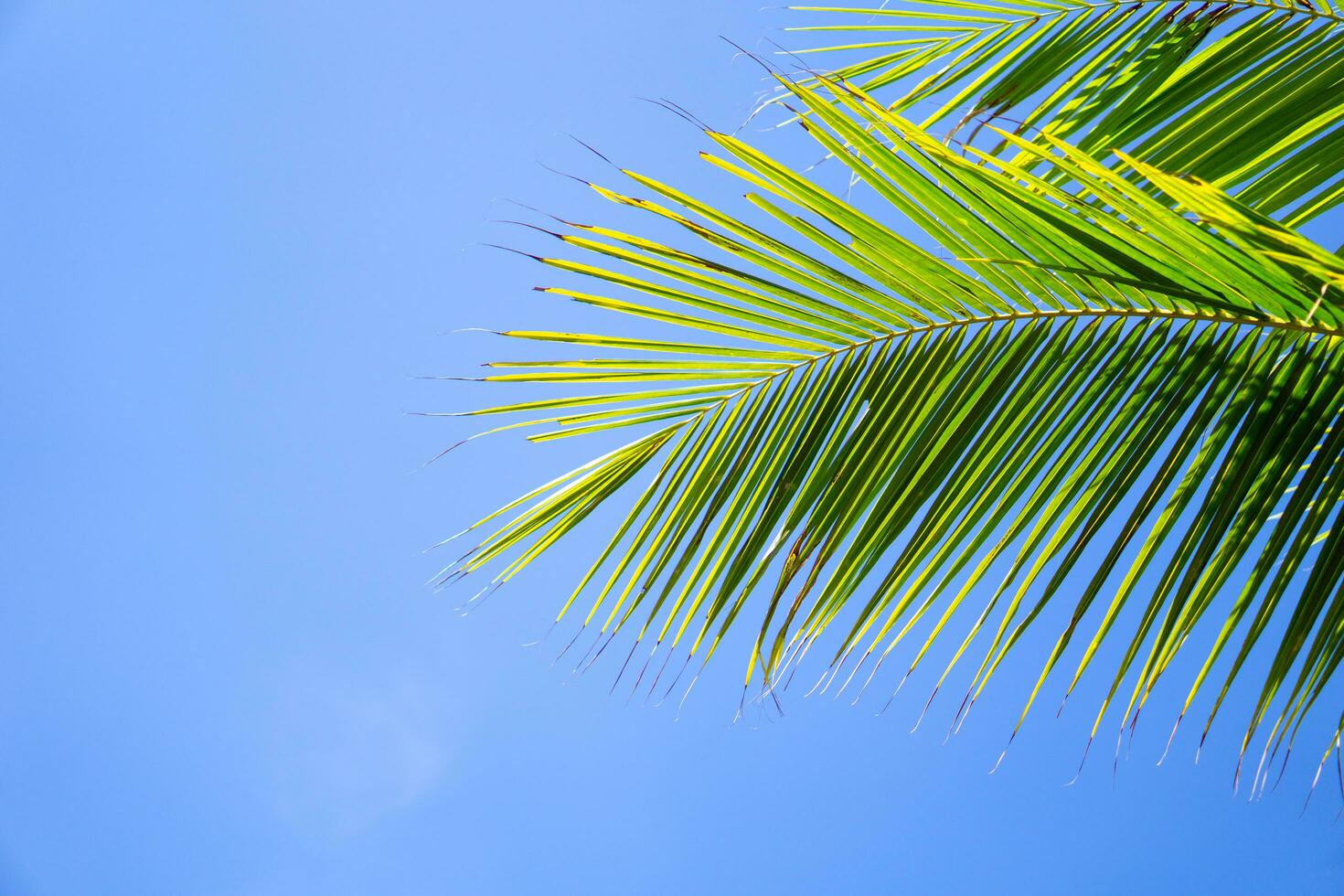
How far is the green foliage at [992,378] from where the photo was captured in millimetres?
641

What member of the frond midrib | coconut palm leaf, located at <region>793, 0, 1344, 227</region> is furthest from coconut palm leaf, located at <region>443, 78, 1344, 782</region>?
coconut palm leaf, located at <region>793, 0, 1344, 227</region>

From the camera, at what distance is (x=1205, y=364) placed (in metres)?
0.69

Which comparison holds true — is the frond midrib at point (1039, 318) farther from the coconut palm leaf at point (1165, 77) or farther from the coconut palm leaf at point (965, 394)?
the coconut palm leaf at point (1165, 77)

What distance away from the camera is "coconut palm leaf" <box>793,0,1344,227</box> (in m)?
0.89

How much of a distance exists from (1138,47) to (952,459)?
24.0 inches

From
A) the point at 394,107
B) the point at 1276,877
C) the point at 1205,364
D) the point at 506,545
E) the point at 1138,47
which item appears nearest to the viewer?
the point at 1205,364

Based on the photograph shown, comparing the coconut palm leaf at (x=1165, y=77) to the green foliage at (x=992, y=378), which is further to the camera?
the coconut palm leaf at (x=1165, y=77)

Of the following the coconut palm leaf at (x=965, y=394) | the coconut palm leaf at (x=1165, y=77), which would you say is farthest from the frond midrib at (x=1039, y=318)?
the coconut palm leaf at (x=1165, y=77)

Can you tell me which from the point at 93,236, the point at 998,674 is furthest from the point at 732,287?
the point at 93,236

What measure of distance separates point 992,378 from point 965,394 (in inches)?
0.9

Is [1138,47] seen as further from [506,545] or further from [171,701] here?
[171,701]

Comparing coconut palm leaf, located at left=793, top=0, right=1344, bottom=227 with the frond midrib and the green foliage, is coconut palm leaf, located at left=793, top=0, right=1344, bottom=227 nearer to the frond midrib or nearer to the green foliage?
the green foliage

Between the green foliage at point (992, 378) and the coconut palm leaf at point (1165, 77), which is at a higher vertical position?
the coconut palm leaf at point (1165, 77)

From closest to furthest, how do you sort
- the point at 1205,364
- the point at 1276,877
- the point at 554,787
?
the point at 1205,364, the point at 1276,877, the point at 554,787
